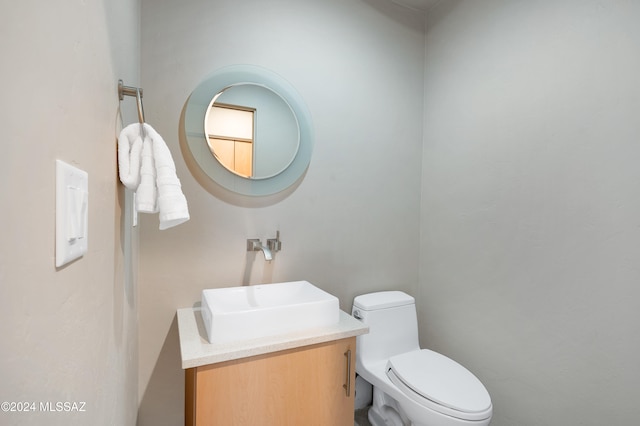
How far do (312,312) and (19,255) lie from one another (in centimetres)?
104

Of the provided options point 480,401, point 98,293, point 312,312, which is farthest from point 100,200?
point 480,401

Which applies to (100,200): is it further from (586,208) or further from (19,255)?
(586,208)

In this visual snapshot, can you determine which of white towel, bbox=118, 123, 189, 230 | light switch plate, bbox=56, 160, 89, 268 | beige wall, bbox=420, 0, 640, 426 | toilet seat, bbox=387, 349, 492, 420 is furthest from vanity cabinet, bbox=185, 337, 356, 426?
beige wall, bbox=420, 0, 640, 426

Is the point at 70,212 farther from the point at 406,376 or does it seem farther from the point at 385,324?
the point at 385,324

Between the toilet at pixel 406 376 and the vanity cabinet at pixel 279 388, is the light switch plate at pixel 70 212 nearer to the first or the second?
the vanity cabinet at pixel 279 388

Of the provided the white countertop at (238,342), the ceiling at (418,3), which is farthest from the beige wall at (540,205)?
the white countertop at (238,342)

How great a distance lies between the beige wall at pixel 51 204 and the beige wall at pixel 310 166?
0.78 meters

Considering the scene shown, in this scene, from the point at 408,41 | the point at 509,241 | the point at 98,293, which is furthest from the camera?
the point at 408,41

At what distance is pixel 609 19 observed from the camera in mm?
1171

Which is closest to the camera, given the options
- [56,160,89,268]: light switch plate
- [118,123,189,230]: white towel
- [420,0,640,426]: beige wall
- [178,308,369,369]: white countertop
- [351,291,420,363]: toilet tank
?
[56,160,89,268]: light switch plate

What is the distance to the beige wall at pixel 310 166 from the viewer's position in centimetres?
136

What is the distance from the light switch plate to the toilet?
133 centimetres

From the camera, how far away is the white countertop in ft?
3.17

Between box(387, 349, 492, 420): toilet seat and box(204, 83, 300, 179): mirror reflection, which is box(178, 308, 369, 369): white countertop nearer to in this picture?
box(387, 349, 492, 420): toilet seat
